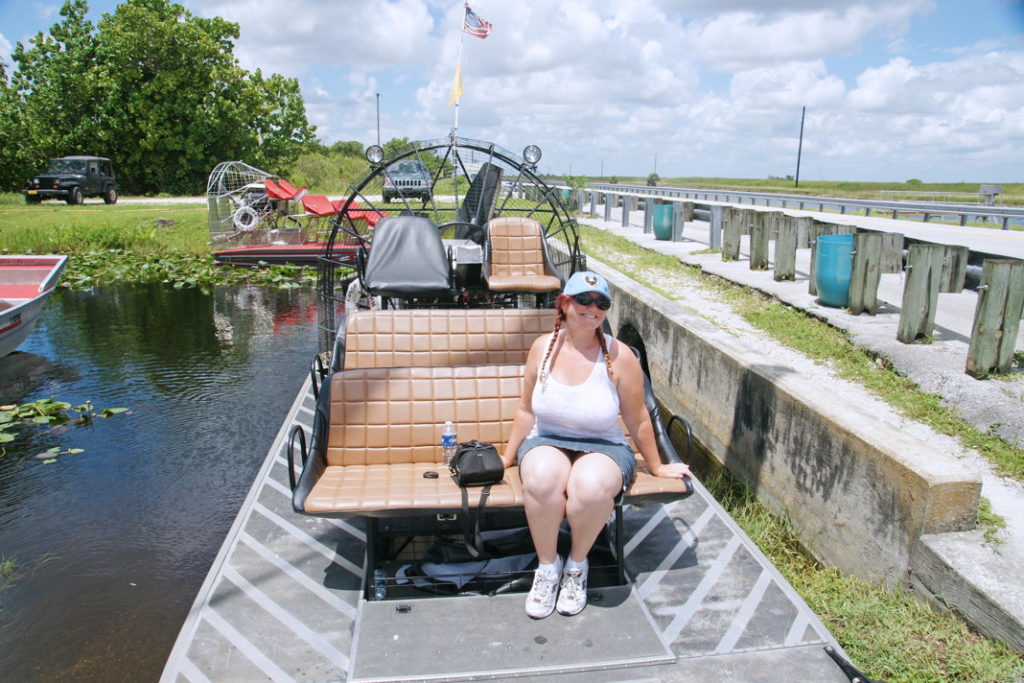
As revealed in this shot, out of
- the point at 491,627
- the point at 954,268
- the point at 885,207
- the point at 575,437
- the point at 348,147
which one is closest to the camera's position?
the point at 491,627

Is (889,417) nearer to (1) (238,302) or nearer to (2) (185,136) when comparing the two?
(1) (238,302)

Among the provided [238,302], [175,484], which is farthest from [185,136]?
[175,484]

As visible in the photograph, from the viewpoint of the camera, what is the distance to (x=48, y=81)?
3631 cm

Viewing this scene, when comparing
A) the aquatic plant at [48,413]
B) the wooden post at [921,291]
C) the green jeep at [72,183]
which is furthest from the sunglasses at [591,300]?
the green jeep at [72,183]

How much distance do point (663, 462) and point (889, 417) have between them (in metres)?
2.19

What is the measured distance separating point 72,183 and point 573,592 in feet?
105

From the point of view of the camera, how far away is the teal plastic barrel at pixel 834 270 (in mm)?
8719

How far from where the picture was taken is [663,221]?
1717cm

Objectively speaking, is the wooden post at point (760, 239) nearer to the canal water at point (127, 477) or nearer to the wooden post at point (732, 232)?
the wooden post at point (732, 232)

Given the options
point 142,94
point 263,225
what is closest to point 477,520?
point 263,225

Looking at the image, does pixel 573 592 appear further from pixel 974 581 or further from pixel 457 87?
pixel 457 87

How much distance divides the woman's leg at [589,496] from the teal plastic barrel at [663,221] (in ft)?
46.2

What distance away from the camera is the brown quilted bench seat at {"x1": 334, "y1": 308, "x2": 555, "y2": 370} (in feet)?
18.2

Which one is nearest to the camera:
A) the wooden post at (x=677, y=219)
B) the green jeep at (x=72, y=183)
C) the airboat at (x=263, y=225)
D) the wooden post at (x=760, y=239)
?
the wooden post at (x=760, y=239)
